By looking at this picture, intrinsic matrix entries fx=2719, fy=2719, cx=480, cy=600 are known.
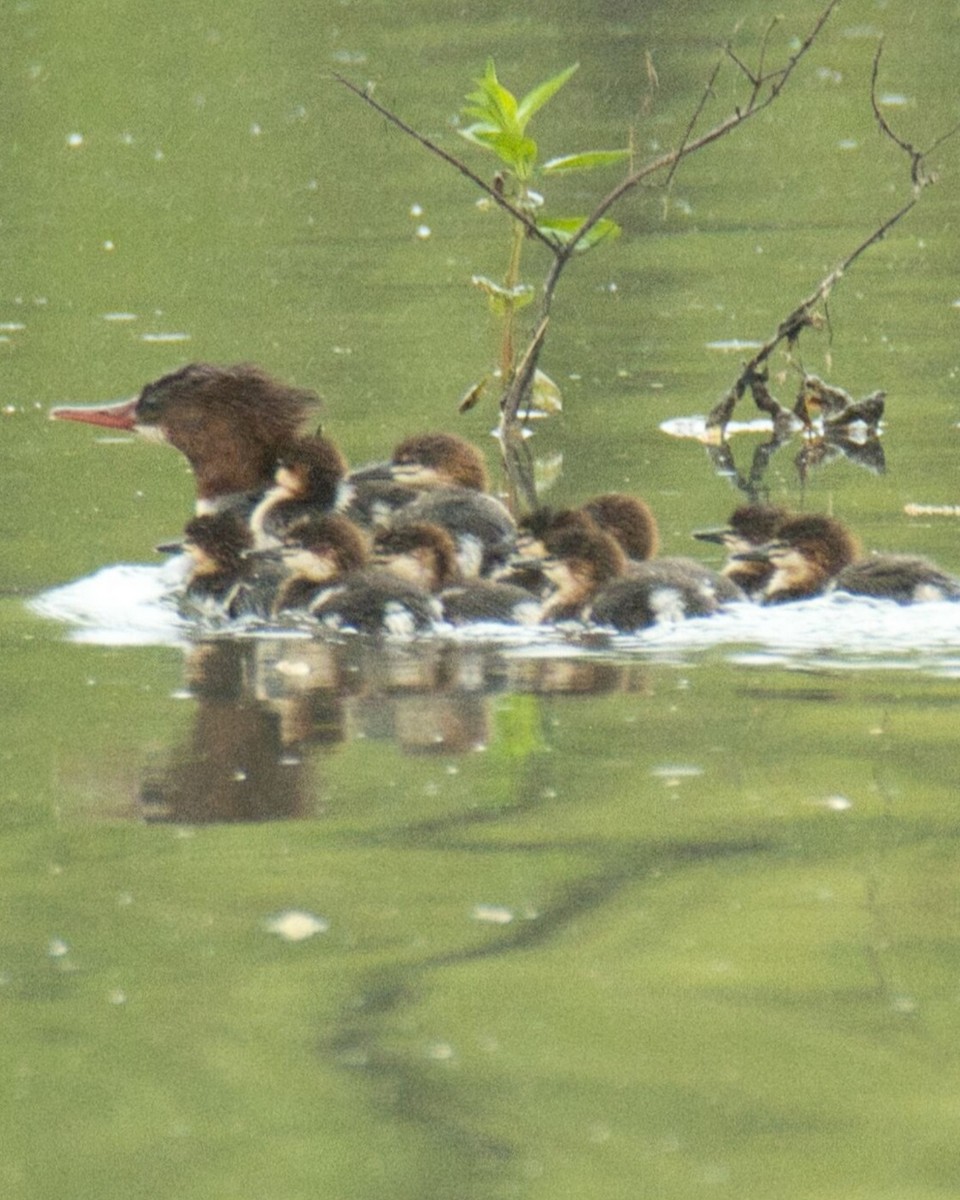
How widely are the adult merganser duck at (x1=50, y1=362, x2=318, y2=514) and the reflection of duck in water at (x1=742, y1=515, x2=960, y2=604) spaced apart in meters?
1.35

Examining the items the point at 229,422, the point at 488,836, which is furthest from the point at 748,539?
the point at 488,836

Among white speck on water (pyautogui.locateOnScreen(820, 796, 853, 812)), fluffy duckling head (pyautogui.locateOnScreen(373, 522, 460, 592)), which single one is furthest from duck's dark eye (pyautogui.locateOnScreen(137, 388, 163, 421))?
white speck on water (pyautogui.locateOnScreen(820, 796, 853, 812))

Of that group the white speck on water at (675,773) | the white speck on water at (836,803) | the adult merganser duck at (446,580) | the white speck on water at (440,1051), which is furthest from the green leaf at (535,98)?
the white speck on water at (440,1051)

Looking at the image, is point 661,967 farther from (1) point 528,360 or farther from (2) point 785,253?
(2) point 785,253

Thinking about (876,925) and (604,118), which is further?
(604,118)

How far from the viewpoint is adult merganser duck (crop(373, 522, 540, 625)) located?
566cm

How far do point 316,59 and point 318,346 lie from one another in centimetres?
996

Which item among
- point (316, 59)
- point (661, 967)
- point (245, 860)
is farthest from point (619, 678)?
point (316, 59)

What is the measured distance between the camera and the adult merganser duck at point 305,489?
6363mm

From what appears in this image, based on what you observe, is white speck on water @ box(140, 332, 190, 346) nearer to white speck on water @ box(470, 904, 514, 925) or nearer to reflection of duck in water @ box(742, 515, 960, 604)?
reflection of duck in water @ box(742, 515, 960, 604)

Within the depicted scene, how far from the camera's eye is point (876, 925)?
143 inches

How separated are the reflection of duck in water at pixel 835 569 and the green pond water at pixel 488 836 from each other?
68 mm

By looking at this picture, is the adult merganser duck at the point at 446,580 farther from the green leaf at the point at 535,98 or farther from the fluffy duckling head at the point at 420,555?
the green leaf at the point at 535,98

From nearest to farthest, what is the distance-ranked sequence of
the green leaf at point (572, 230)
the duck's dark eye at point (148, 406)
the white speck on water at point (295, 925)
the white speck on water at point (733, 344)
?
the white speck on water at point (295, 925) → the duck's dark eye at point (148, 406) → the green leaf at point (572, 230) → the white speck on water at point (733, 344)
